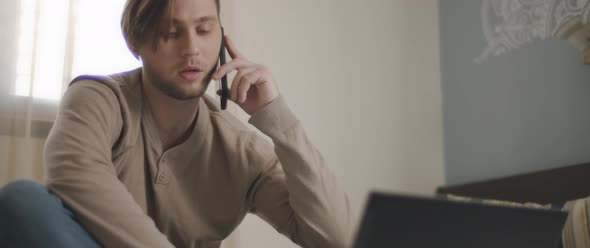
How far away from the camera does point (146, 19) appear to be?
113cm

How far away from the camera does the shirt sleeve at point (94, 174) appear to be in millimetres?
838

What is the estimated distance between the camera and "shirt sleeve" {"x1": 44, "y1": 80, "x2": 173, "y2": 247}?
33.0 inches

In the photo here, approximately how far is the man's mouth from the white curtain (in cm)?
83

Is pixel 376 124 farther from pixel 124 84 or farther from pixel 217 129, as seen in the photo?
pixel 124 84

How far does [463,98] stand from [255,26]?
3.23 feet

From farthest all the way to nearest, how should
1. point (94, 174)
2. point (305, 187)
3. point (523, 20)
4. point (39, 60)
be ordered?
1. point (523, 20)
2. point (39, 60)
3. point (305, 187)
4. point (94, 174)

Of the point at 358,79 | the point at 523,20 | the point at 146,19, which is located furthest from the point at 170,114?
the point at 523,20

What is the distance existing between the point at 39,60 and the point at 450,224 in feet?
5.18

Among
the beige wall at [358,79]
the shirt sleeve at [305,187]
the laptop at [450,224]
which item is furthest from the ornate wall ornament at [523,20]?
the laptop at [450,224]

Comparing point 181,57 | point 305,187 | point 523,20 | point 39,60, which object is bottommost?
point 305,187

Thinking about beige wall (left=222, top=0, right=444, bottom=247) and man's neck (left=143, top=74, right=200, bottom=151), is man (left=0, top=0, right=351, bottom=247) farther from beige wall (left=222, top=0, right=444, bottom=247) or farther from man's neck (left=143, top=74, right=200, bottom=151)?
beige wall (left=222, top=0, right=444, bottom=247)

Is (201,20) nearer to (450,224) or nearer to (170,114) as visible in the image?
(170,114)

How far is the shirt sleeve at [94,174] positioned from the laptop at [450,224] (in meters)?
0.47

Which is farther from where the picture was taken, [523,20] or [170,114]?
[523,20]
